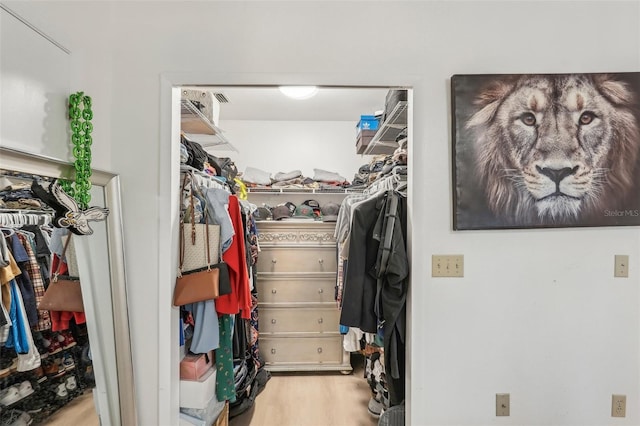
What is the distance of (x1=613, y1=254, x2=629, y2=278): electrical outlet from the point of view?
152 centimetres

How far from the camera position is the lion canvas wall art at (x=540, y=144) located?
1.48 meters

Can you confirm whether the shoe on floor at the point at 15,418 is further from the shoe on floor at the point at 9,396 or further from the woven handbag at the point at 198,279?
the woven handbag at the point at 198,279

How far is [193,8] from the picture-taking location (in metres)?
1.50

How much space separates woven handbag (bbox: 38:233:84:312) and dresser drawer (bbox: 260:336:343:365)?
1970mm

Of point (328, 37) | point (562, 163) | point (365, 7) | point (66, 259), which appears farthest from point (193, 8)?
point (562, 163)

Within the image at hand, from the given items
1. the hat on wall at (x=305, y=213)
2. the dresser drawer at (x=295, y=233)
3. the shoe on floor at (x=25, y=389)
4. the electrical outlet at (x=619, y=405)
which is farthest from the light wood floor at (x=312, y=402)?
the shoe on floor at (x=25, y=389)

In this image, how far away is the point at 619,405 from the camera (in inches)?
60.4

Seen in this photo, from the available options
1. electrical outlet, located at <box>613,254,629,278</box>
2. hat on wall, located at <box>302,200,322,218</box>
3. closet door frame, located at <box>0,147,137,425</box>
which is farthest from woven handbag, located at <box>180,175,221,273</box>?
electrical outlet, located at <box>613,254,629,278</box>

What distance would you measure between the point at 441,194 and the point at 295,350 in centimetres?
213

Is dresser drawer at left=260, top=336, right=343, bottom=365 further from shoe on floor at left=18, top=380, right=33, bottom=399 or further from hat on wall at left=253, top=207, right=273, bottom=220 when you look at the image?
shoe on floor at left=18, top=380, right=33, bottom=399

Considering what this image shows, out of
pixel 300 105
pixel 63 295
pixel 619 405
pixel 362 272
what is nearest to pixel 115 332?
pixel 63 295

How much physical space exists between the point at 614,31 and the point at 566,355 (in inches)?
59.9

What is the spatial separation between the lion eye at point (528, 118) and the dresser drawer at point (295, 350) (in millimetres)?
2293

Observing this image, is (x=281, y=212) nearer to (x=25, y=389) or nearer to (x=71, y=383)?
(x=71, y=383)
